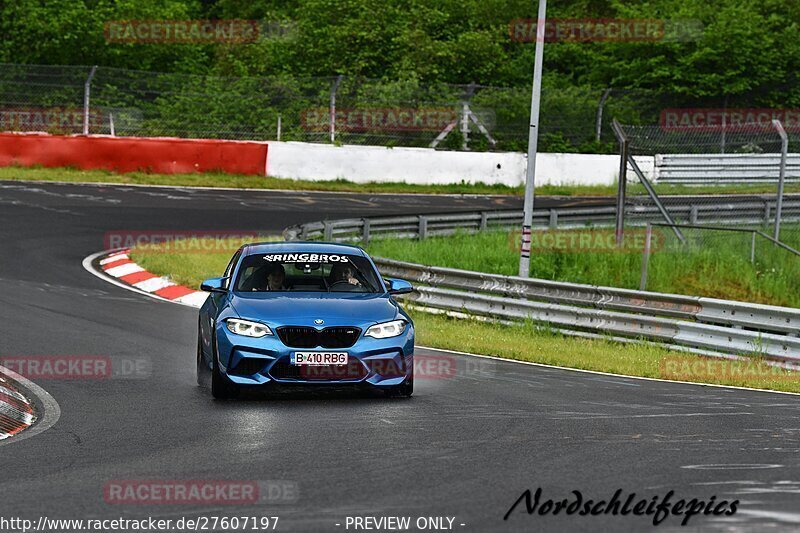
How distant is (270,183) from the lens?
3459 cm

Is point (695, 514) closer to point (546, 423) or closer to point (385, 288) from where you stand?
point (546, 423)

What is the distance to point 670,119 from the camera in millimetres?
40031

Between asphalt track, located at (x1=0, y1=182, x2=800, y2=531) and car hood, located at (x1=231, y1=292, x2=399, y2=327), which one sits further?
car hood, located at (x1=231, y1=292, x2=399, y2=327)

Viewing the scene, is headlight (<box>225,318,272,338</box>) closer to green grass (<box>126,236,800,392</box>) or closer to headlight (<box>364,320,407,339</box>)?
headlight (<box>364,320,407,339</box>)

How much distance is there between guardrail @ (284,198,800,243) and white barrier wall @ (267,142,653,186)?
777cm

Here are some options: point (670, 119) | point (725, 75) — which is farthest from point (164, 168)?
point (725, 75)

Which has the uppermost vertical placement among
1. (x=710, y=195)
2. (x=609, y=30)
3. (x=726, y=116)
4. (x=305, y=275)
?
(x=609, y=30)

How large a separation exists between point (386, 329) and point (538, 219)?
1784cm

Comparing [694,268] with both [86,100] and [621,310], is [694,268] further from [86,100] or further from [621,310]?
[86,100]

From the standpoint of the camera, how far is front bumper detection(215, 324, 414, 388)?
1070 cm

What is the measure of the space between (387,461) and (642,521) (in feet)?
6.76

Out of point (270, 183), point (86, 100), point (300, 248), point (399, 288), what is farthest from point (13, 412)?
point (86, 100)

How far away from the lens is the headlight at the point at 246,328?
10.8 metres

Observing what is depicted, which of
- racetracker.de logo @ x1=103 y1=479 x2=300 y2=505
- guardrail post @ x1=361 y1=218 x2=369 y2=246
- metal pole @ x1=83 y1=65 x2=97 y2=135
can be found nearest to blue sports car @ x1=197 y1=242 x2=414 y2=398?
racetracker.de logo @ x1=103 y1=479 x2=300 y2=505
